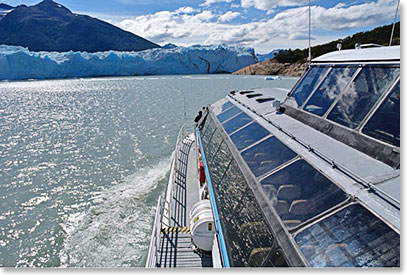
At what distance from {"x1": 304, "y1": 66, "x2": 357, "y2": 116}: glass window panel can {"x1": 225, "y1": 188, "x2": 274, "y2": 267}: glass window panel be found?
1624mm

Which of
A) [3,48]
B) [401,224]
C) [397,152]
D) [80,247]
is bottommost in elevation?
[80,247]

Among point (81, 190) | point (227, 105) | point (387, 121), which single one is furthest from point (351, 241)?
point (81, 190)

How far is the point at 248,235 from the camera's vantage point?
293 centimetres

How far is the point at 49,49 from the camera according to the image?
124 meters

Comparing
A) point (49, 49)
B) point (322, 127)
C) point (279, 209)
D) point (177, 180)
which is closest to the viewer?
point (279, 209)

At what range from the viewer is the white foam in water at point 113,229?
5848 millimetres

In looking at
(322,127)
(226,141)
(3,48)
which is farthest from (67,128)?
(3,48)

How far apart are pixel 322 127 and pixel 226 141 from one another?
189 centimetres

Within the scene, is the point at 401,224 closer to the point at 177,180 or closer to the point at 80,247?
the point at 177,180

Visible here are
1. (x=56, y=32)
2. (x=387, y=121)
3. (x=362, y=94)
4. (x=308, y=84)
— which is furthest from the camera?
(x=56, y=32)

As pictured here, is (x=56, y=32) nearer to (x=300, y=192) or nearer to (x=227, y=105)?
(x=227, y=105)

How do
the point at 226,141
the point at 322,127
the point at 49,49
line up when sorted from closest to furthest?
the point at 322,127
the point at 226,141
the point at 49,49

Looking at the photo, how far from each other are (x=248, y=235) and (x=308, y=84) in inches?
109

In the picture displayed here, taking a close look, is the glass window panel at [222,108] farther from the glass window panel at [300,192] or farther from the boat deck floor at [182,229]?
the glass window panel at [300,192]
